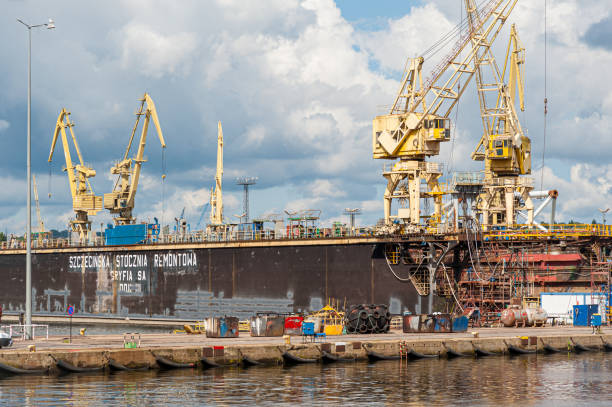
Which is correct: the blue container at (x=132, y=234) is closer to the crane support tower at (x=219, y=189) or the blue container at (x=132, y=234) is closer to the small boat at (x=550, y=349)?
the crane support tower at (x=219, y=189)

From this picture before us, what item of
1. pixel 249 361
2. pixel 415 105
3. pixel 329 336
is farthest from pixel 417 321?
pixel 415 105

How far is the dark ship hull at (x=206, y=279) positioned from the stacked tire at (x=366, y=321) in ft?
52.3

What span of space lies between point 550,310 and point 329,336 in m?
22.8

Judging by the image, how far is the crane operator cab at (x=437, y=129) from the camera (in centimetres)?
8112

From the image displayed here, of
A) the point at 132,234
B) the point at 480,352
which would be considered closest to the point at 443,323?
the point at 480,352

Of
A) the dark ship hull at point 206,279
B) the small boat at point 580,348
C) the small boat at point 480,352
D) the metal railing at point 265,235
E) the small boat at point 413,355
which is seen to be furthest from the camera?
the metal railing at point 265,235

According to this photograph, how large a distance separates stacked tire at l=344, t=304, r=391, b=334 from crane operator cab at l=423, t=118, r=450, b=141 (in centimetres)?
2464

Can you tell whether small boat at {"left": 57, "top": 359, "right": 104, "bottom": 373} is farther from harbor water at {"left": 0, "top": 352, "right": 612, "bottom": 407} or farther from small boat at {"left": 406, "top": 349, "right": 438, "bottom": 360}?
small boat at {"left": 406, "top": 349, "right": 438, "bottom": 360}

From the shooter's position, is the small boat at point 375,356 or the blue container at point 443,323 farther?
the blue container at point 443,323

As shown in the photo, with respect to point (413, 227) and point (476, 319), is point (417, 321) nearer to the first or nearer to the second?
point (476, 319)

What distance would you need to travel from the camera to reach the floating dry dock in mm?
44406

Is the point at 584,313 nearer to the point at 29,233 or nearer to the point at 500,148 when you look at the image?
the point at 500,148

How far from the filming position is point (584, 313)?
2675 inches

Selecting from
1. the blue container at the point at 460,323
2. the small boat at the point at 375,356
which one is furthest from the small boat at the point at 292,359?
the blue container at the point at 460,323
